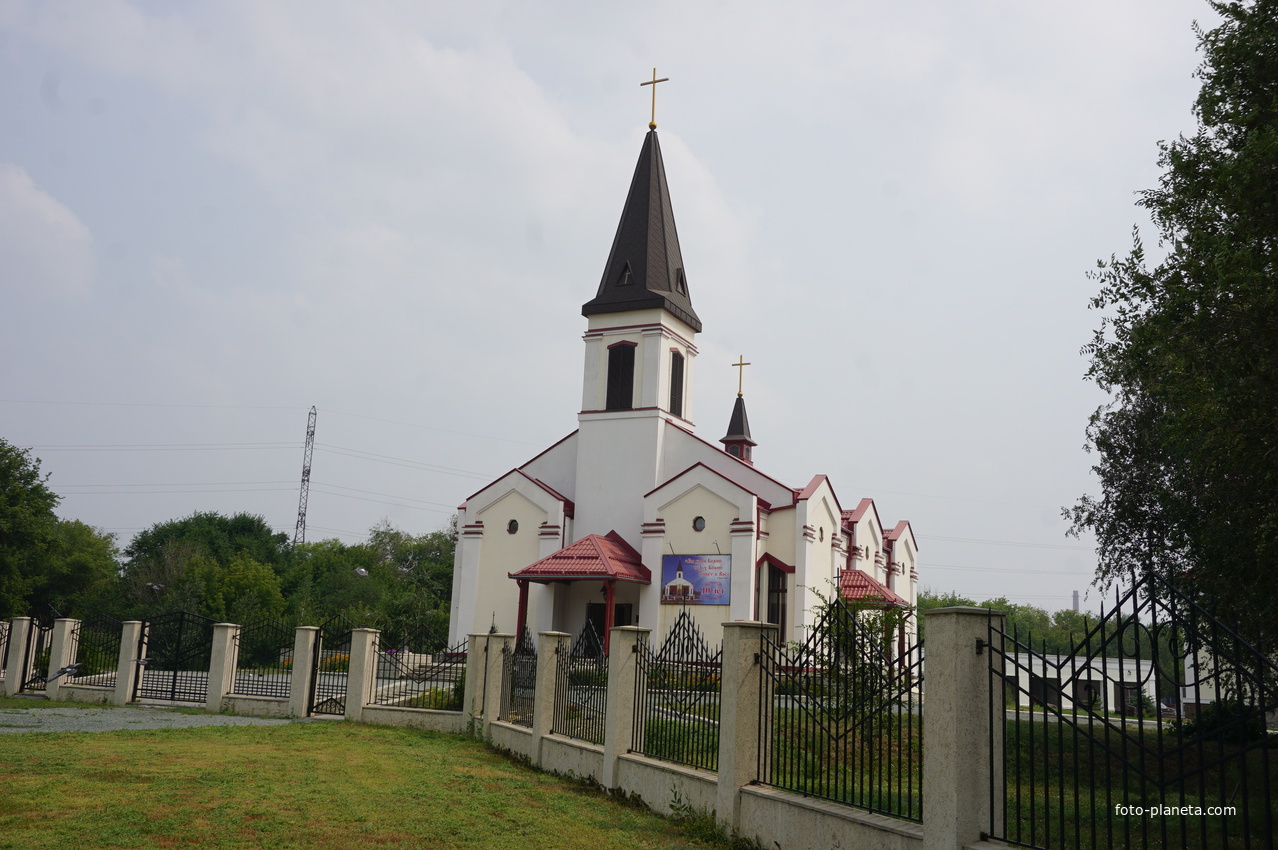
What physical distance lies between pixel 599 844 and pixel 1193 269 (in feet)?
30.0

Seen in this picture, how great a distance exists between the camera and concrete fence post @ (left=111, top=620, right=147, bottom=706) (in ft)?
70.5

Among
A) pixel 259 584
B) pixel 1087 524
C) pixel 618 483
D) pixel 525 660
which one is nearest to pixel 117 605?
pixel 259 584

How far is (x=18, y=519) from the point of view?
153 feet

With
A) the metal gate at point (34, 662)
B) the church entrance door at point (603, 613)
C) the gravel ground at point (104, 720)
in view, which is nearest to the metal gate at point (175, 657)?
the gravel ground at point (104, 720)

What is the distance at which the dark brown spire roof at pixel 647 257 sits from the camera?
33.6 metres

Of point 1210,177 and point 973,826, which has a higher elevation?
point 1210,177

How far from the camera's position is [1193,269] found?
11.2 meters

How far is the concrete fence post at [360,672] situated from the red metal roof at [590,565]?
1054 cm

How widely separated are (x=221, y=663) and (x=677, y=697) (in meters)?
13.1

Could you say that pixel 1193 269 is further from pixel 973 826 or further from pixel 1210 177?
pixel 973 826

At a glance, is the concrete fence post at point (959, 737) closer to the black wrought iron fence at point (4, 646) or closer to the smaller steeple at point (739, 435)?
the black wrought iron fence at point (4, 646)

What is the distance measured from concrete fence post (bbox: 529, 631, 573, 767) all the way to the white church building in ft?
48.3

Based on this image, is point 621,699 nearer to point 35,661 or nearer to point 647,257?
point 35,661

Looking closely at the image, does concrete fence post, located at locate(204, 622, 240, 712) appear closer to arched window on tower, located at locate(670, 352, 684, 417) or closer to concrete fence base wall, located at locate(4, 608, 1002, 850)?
concrete fence base wall, located at locate(4, 608, 1002, 850)
